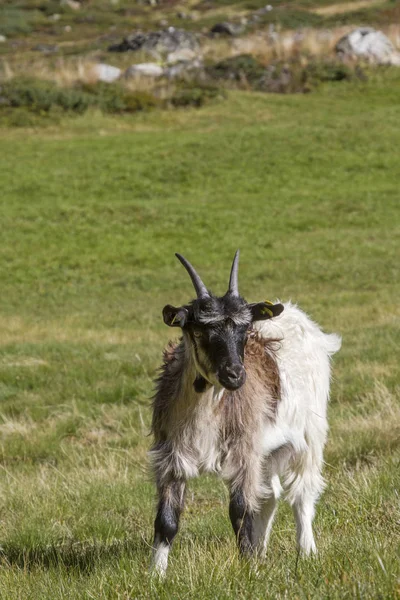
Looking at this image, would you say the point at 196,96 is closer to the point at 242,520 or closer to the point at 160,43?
the point at 160,43


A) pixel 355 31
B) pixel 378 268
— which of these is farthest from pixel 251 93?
pixel 378 268

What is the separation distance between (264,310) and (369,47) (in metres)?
48.5

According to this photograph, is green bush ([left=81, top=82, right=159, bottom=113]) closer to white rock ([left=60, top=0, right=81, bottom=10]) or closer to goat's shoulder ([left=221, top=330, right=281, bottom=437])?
goat's shoulder ([left=221, top=330, right=281, bottom=437])

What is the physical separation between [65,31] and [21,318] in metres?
77.5

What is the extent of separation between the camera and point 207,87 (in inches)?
1889

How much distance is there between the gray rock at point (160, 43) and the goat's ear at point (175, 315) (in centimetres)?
5442

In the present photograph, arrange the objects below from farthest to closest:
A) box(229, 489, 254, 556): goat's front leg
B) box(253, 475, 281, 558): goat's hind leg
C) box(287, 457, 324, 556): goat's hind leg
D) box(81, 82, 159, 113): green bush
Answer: box(81, 82, 159, 113): green bush → box(253, 475, 281, 558): goat's hind leg → box(287, 457, 324, 556): goat's hind leg → box(229, 489, 254, 556): goat's front leg

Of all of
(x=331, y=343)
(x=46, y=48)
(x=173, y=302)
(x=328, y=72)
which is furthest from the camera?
(x=46, y=48)

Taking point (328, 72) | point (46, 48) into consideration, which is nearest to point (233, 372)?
point (328, 72)

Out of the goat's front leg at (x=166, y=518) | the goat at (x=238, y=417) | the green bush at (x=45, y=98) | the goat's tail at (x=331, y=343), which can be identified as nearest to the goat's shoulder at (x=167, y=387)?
the goat at (x=238, y=417)

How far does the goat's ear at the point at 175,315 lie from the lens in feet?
19.6

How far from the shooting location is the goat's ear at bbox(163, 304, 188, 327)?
19.6 ft

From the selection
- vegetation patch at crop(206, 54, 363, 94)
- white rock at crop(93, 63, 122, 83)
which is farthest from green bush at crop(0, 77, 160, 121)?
vegetation patch at crop(206, 54, 363, 94)

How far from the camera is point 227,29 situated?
7588 centimetres
